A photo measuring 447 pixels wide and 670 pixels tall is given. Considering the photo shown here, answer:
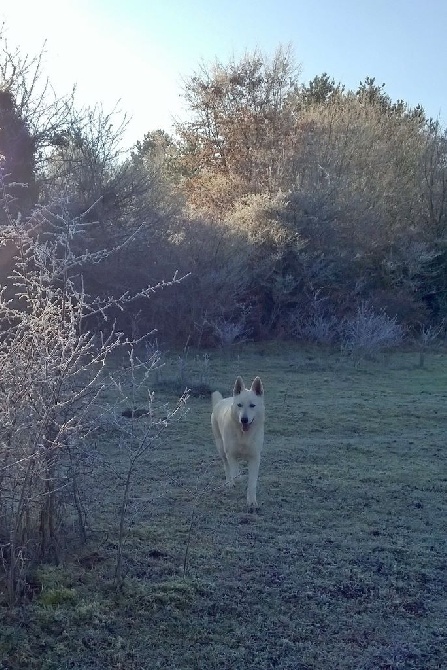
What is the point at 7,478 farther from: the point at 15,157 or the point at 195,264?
the point at 195,264

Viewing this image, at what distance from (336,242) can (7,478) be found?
18.4m

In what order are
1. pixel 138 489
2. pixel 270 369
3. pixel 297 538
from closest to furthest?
1. pixel 297 538
2. pixel 138 489
3. pixel 270 369

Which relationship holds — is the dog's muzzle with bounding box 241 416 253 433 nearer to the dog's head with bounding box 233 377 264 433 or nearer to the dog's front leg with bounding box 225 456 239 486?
the dog's head with bounding box 233 377 264 433

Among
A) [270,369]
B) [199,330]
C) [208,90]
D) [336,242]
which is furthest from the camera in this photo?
[208,90]

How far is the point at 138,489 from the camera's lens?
6.57 meters

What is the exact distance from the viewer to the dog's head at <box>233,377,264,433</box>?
668 cm

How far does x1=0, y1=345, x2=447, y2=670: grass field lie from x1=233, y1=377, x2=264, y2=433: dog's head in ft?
2.08

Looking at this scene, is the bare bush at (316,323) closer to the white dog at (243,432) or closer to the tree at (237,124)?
the tree at (237,124)

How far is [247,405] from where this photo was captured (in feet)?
22.3

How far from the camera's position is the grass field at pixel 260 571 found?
387 cm

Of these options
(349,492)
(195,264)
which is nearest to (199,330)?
(195,264)

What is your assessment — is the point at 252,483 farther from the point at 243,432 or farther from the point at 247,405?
the point at 247,405

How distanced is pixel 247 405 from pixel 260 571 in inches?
84.7

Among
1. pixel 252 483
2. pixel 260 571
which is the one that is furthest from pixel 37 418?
pixel 252 483
